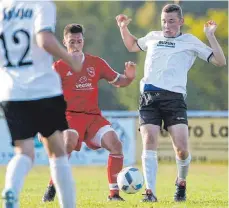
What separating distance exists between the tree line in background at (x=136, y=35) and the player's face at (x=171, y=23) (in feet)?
95.8

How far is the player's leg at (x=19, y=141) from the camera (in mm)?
A: 7750

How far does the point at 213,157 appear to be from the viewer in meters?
25.3

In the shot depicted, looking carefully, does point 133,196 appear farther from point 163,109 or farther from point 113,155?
point 163,109

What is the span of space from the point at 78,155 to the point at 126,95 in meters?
18.7

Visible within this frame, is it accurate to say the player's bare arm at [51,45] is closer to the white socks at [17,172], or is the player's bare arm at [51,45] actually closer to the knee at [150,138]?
the white socks at [17,172]

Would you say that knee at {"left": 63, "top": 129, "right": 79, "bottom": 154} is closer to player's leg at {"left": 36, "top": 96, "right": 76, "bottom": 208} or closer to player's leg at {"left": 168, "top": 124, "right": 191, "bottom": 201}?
player's leg at {"left": 168, "top": 124, "right": 191, "bottom": 201}

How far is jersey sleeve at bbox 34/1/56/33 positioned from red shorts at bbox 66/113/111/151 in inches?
136

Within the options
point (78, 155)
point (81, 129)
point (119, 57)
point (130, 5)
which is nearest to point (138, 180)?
point (81, 129)

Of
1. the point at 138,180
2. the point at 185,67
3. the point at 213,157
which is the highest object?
the point at 185,67

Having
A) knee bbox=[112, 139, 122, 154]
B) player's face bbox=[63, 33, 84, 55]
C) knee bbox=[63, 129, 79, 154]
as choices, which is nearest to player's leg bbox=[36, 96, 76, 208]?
knee bbox=[63, 129, 79, 154]

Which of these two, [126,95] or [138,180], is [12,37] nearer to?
[138,180]

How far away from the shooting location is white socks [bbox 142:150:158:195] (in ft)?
35.0

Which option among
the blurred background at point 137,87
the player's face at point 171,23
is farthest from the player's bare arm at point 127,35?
the blurred background at point 137,87

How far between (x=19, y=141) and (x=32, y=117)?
22 centimetres
